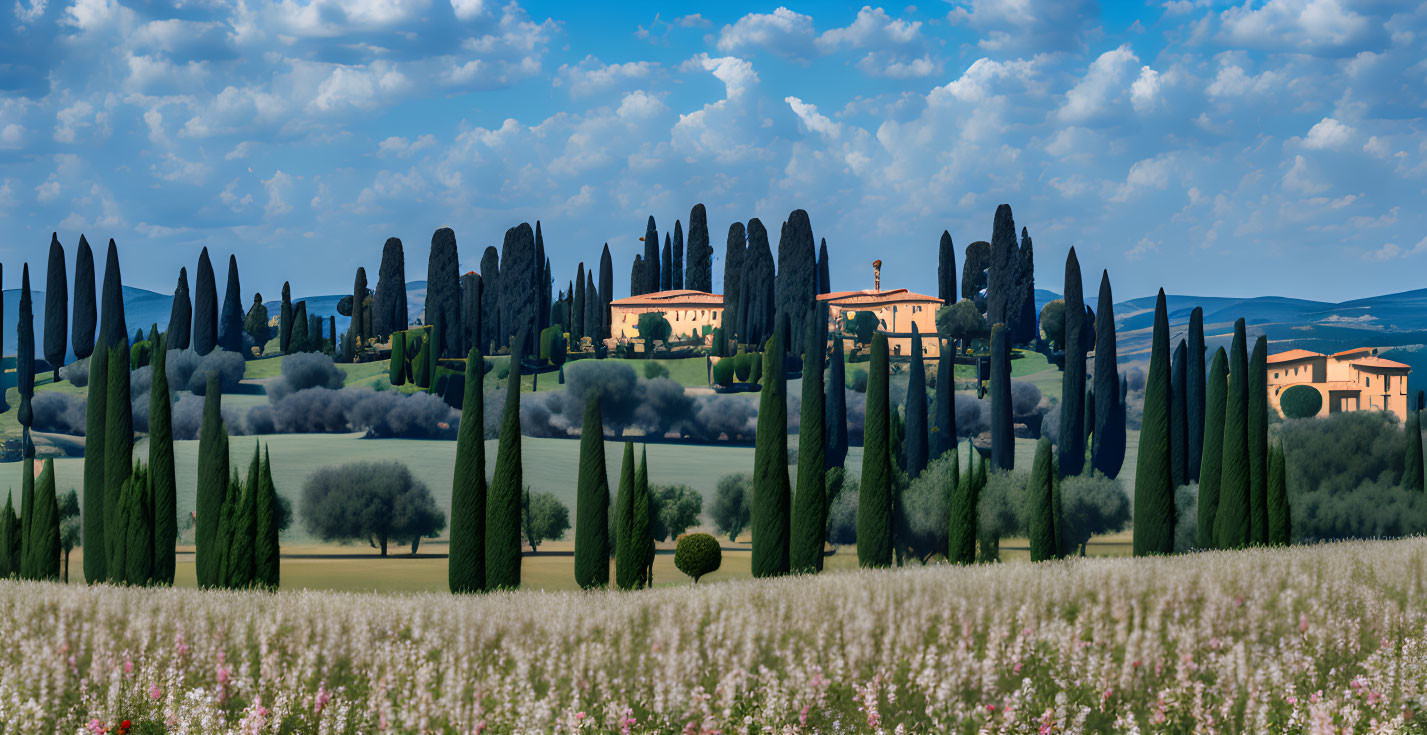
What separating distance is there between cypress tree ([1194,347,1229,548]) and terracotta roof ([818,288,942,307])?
60.2 m

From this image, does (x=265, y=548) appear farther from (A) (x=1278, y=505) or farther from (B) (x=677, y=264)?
(B) (x=677, y=264)

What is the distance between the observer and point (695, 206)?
9556 cm

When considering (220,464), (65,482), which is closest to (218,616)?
(220,464)

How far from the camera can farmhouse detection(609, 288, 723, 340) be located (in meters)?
91.7

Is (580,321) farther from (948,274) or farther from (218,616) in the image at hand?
(218,616)

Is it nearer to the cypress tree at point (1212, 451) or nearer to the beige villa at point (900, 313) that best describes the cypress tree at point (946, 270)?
the beige villa at point (900, 313)

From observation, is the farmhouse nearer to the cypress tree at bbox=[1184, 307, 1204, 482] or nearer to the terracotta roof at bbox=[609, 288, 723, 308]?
the terracotta roof at bbox=[609, 288, 723, 308]

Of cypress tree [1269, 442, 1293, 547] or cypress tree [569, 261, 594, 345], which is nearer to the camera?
cypress tree [1269, 442, 1293, 547]

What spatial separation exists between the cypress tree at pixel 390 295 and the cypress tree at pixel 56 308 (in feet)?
70.2

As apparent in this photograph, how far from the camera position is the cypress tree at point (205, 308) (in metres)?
68.9

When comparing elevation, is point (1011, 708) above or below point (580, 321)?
below

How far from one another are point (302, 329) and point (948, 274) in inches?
1932

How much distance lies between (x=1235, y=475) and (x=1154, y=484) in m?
2.04

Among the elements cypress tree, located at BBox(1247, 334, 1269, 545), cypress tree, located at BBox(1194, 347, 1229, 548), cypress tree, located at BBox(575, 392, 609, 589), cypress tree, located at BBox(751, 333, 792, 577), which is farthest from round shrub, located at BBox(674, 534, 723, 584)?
cypress tree, located at BBox(1247, 334, 1269, 545)
